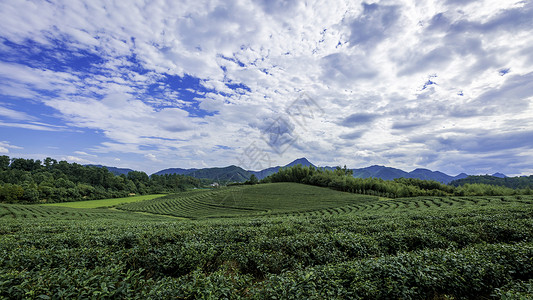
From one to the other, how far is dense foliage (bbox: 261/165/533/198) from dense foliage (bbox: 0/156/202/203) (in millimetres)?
69375

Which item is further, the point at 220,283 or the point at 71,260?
the point at 71,260

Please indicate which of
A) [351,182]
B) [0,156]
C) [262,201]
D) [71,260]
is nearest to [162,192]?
[0,156]

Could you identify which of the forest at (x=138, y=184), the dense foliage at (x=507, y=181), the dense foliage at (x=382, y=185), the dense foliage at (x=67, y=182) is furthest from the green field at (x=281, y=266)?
the dense foliage at (x=507, y=181)

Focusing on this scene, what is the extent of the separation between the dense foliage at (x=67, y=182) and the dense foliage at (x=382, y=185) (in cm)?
6938

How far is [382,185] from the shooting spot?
235ft

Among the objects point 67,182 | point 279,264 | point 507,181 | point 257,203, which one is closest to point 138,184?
point 67,182

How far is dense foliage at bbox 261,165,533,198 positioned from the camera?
5838 centimetres

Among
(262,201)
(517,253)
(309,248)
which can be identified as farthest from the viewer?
(262,201)

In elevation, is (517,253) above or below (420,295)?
above

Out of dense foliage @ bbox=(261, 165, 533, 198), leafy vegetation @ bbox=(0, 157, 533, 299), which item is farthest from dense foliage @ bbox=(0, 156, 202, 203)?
leafy vegetation @ bbox=(0, 157, 533, 299)

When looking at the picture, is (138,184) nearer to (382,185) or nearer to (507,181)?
(382,185)

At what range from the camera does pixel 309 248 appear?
6531 mm

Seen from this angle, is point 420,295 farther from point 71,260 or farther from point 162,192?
point 162,192

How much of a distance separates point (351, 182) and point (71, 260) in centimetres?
8290
